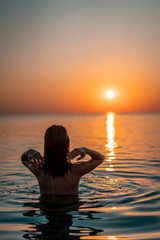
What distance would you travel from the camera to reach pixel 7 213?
6.45 metres

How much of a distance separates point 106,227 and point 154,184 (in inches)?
176

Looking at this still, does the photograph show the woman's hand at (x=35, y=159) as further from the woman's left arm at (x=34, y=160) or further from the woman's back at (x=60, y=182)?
the woman's back at (x=60, y=182)

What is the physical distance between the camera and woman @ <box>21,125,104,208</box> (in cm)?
600

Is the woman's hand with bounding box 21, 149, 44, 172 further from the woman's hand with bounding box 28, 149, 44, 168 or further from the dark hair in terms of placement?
the dark hair

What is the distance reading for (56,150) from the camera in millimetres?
6035

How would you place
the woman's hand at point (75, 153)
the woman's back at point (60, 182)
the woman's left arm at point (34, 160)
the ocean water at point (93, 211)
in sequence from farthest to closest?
the woman's back at point (60, 182), the woman's left arm at point (34, 160), the woman's hand at point (75, 153), the ocean water at point (93, 211)

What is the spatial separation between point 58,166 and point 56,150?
1.25ft

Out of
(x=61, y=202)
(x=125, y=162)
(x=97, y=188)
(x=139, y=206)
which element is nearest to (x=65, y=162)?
(x=61, y=202)

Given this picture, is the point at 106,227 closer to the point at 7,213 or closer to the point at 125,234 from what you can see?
the point at 125,234

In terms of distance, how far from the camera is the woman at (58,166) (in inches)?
236

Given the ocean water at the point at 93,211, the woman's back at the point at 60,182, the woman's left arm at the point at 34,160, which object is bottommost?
the ocean water at the point at 93,211

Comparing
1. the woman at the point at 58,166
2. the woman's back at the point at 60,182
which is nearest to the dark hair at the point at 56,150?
the woman at the point at 58,166

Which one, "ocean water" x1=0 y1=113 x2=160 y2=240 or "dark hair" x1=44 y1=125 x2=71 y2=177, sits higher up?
"dark hair" x1=44 y1=125 x2=71 y2=177

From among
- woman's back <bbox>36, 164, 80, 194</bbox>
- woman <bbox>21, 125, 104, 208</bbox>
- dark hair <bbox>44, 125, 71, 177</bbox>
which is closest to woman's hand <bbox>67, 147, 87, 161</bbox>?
woman <bbox>21, 125, 104, 208</bbox>
